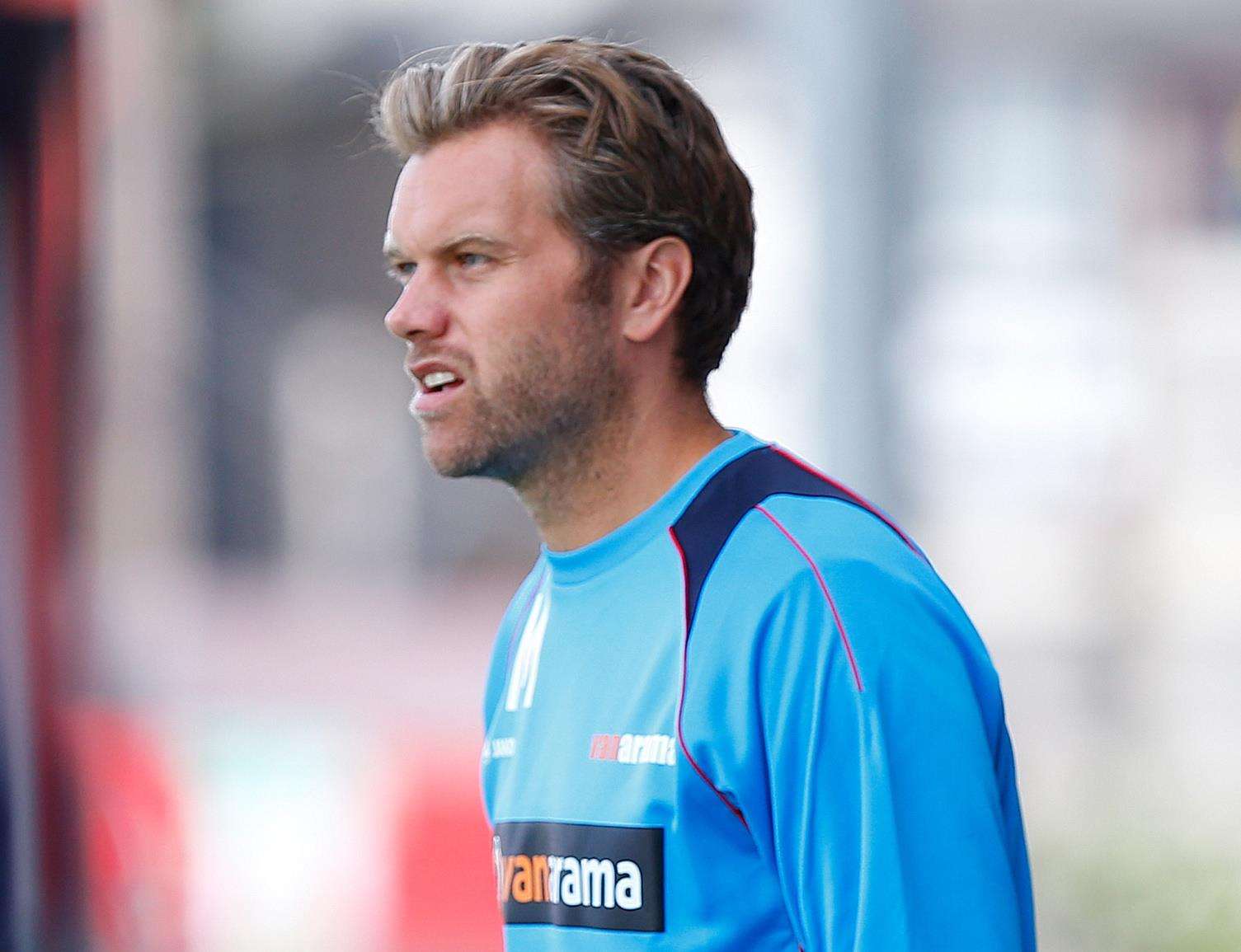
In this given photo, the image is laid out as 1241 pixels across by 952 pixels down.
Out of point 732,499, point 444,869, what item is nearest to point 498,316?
point 732,499

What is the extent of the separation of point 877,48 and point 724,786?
88.8 inches

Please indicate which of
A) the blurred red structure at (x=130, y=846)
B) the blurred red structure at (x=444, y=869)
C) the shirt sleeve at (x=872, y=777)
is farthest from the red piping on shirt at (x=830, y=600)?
the blurred red structure at (x=130, y=846)

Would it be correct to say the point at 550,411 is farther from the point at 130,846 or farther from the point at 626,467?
the point at 130,846

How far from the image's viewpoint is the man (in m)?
1.63

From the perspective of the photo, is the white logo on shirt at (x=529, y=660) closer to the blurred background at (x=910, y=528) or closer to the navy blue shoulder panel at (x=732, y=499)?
the navy blue shoulder panel at (x=732, y=499)

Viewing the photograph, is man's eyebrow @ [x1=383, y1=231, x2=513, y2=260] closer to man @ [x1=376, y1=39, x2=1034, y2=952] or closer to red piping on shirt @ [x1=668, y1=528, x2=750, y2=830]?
man @ [x1=376, y1=39, x2=1034, y2=952]

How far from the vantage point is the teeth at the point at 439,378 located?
2.05 meters

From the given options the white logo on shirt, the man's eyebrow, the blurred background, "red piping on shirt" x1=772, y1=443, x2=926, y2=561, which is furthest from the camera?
the blurred background

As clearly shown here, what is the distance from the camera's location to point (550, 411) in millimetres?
2033

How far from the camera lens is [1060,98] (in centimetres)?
668

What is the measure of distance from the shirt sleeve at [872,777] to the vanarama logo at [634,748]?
0.10m

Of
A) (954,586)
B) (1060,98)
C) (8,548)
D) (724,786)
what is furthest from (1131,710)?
(724,786)

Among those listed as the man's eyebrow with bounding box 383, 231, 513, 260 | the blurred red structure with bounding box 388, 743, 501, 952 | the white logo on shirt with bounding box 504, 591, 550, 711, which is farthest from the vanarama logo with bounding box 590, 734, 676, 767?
the blurred red structure with bounding box 388, 743, 501, 952

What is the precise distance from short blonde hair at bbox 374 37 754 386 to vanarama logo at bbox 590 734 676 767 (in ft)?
1.63
